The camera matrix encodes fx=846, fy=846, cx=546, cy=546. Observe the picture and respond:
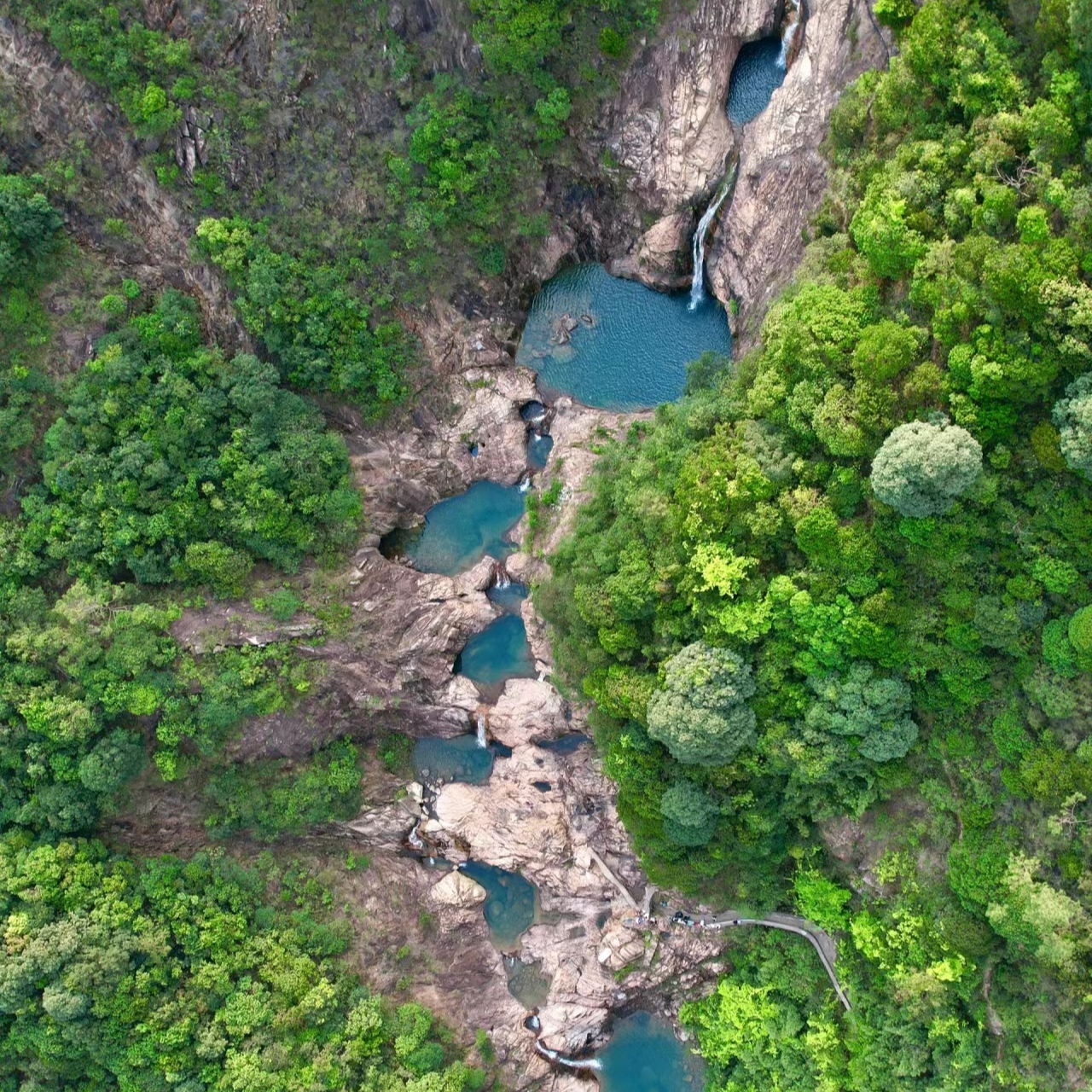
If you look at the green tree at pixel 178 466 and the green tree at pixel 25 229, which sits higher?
the green tree at pixel 25 229

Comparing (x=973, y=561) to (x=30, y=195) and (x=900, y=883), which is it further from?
(x=30, y=195)

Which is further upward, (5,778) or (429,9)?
(429,9)

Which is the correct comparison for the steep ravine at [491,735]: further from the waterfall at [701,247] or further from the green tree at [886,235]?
the green tree at [886,235]

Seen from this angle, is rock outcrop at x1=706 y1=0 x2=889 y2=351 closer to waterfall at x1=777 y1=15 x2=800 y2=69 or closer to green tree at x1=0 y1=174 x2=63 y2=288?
waterfall at x1=777 y1=15 x2=800 y2=69

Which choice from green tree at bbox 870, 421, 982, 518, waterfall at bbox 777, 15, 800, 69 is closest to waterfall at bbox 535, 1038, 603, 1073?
green tree at bbox 870, 421, 982, 518

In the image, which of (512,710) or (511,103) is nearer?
(511,103)

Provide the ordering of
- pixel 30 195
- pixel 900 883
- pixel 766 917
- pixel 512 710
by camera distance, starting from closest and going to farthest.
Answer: pixel 900 883 < pixel 30 195 < pixel 766 917 < pixel 512 710

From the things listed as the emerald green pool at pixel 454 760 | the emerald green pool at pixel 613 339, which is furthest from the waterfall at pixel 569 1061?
the emerald green pool at pixel 613 339

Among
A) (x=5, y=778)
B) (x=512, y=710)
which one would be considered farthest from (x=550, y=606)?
(x=5, y=778)
